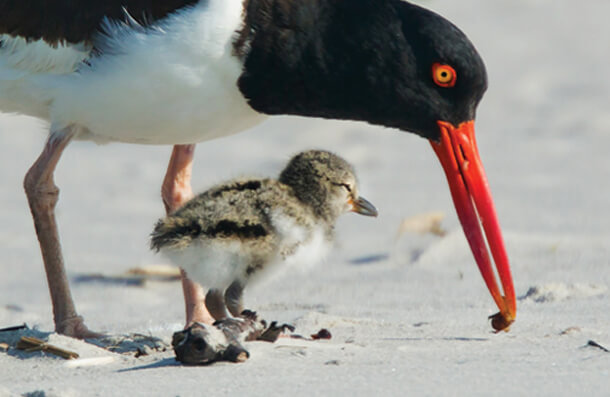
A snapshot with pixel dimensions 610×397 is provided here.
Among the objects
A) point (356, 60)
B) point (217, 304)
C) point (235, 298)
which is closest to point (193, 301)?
point (217, 304)

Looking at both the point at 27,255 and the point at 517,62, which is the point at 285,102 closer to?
the point at 27,255

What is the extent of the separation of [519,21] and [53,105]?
7.12m

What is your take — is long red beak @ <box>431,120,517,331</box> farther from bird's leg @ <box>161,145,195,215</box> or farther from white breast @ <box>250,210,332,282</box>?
bird's leg @ <box>161,145,195,215</box>

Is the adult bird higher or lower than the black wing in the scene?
lower

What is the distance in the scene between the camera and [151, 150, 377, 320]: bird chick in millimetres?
3635

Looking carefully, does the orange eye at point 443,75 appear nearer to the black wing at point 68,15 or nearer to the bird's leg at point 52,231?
the black wing at point 68,15

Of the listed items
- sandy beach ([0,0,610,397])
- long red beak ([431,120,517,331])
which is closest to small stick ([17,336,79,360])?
sandy beach ([0,0,610,397])

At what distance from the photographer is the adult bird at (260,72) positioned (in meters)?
3.97

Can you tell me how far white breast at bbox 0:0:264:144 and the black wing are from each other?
6 centimetres

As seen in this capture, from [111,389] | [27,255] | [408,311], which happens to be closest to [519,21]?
[27,255]

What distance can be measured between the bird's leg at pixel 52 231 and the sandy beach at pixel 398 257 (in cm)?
17

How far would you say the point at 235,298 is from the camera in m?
3.75

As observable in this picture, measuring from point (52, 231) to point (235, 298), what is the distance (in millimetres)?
992

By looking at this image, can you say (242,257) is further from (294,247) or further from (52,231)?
(52,231)
